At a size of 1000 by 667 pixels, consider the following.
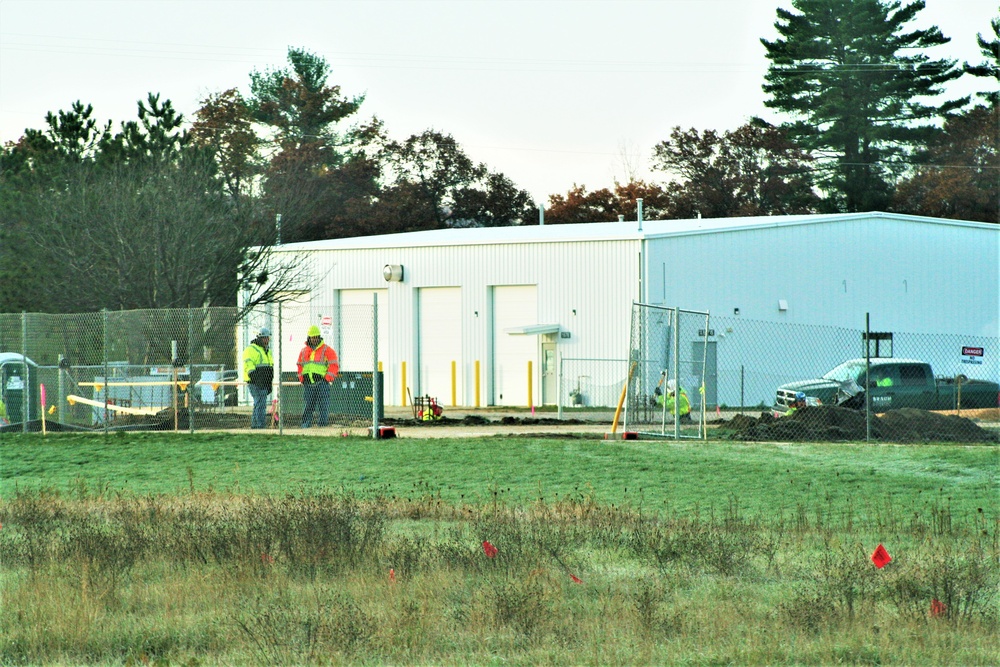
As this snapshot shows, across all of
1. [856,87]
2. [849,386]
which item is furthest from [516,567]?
[856,87]

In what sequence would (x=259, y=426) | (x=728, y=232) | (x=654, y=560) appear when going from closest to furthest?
(x=654, y=560) → (x=259, y=426) → (x=728, y=232)

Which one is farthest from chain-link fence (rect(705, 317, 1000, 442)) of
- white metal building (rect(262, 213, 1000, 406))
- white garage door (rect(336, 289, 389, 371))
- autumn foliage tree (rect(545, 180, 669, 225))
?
autumn foliage tree (rect(545, 180, 669, 225))

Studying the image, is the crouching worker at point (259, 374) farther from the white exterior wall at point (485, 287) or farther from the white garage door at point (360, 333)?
the white garage door at point (360, 333)

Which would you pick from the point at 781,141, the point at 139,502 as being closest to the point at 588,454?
the point at 139,502

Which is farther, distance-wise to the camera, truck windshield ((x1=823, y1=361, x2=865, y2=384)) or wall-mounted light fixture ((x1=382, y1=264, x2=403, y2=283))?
wall-mounted light fixture ((x1=382, y1=264, x2=403, y2=283))

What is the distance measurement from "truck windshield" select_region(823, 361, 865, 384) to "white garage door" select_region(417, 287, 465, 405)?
43.5 feet

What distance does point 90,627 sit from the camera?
7836 mm

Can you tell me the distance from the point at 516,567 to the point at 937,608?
2.98 meters

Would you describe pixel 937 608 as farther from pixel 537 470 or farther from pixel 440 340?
pixel 440 340

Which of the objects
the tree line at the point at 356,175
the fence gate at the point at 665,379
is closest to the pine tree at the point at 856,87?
the tree line at the point at 356,175

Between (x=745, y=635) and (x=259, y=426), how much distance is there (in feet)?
53.6

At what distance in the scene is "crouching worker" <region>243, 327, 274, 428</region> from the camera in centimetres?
2283

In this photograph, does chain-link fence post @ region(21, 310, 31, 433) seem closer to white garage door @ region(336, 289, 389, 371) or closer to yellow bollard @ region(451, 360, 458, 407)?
white garage door @ region(336, 289, 389, 371)

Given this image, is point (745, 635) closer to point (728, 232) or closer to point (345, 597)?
point (345, 597)
